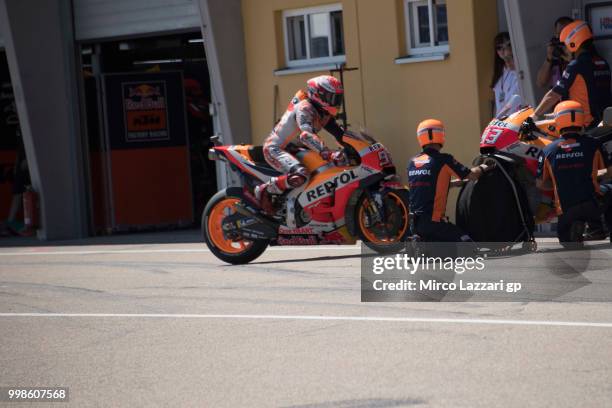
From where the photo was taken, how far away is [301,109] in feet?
42.2

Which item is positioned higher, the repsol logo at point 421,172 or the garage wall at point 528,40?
the garage wall at point 528,40

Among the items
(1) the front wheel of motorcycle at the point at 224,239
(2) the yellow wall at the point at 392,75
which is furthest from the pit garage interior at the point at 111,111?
(1) the front wheel of motorcycle at the point at 224,239

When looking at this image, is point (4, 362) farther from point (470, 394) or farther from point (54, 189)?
point (54, 189)

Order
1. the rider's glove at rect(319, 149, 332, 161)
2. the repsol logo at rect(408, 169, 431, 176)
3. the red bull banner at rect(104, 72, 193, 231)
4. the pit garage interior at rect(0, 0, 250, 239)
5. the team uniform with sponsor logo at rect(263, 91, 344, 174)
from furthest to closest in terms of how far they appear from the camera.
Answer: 1. the red bull banner at rect(104, 72, 193, 231)
2. the pit garage interior at rect(0, 0, 250, 239)
3. the team uniform with sponsor logo at rect(263, 91, 344, 174)
4. the rider's glove at rect(319, 149, 332, 161)
5. the repsol logo at rect(408, 169, 431, 176)

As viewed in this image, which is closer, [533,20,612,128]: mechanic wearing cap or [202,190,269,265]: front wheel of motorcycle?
[533,20,612,128]: mechanic wearing cap

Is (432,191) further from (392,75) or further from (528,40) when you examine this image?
(392,75)

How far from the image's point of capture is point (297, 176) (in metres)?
12.6

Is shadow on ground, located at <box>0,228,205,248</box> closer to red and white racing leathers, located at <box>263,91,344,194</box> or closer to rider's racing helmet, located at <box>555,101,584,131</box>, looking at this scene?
red and white racing leathers, located at <box>263,91,344,194</box>

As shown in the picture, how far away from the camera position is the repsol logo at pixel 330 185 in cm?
1248

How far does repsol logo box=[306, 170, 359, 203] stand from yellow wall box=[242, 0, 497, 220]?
3.50 meters

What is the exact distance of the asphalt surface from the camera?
6.69 m

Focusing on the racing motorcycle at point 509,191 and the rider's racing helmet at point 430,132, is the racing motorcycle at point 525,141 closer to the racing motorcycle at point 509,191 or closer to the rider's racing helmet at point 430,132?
the racing motorcycle at point 509,191

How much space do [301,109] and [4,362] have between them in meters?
5.23

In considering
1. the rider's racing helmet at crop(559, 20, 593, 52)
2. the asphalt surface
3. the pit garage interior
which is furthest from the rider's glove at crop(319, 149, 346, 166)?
the pit garage interior
